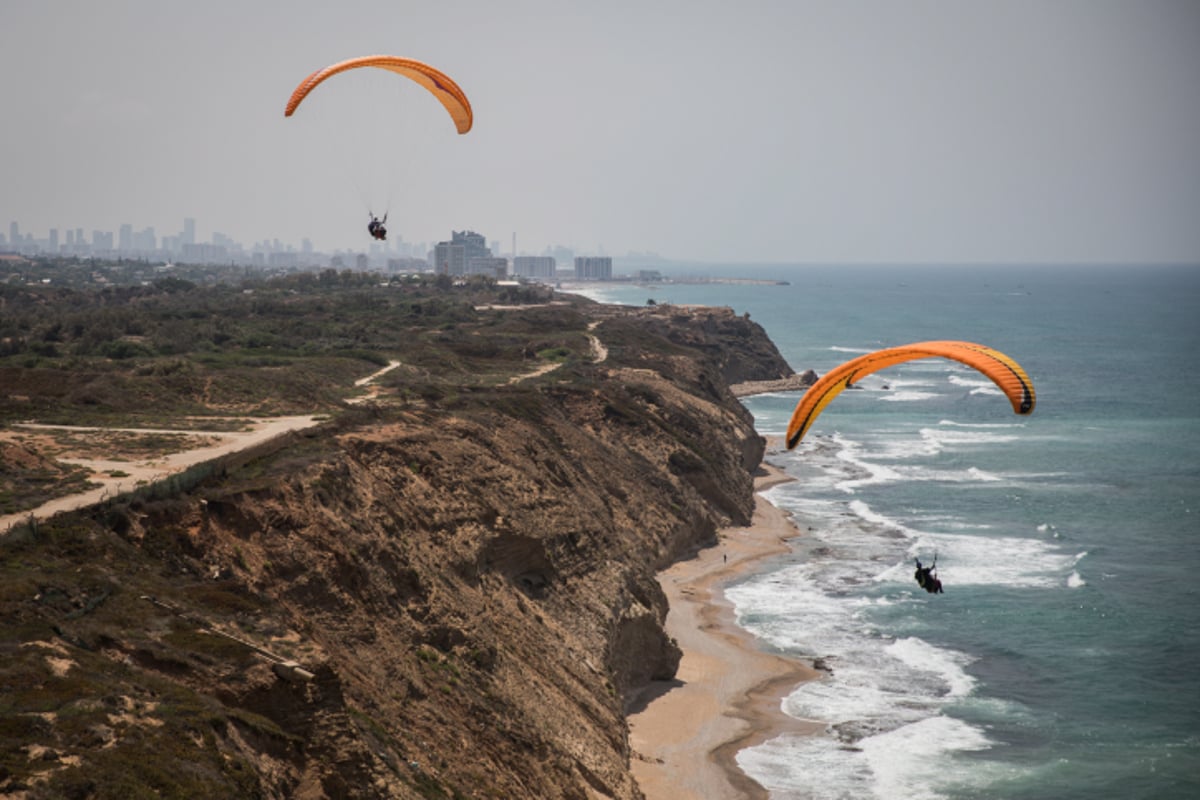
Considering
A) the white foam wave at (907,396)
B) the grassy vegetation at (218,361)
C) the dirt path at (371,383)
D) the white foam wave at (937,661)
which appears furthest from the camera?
the white foam wave at (907,396)

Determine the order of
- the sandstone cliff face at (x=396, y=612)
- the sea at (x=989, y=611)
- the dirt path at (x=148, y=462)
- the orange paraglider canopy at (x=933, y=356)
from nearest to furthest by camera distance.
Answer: the sandstone cliff face at (x=396, y=612) < the orange paraglider canopy at (x=933, y=356) < the dirt path at (x=148, y=462) < the sea at (x=989, y=611)

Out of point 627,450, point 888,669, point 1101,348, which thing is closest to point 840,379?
point 888,669

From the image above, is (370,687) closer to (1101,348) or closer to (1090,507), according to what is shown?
(1090,507)

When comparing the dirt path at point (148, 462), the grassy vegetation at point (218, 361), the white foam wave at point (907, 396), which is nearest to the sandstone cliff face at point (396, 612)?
the dirt path at point (148, 462)

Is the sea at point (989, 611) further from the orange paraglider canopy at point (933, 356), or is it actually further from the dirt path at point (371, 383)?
the dirt path at point (371, 383)

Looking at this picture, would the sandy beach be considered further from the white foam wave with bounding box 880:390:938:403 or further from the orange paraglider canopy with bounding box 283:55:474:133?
the white foam wave with bounding box 880:390:938:403

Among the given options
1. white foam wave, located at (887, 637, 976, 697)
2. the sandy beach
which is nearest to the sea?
white foam wave, located at (887, 637, 976, 697)
